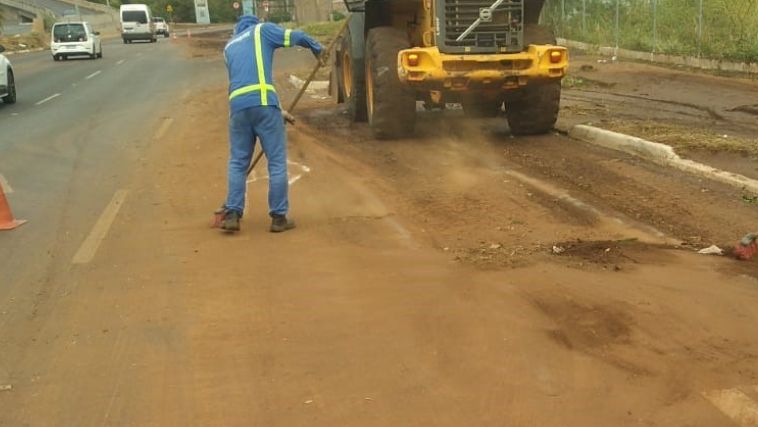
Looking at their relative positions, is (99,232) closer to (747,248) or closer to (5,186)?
(5,186)

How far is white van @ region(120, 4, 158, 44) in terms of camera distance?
56250 mm

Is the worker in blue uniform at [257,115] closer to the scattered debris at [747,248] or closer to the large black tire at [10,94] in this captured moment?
the scattered debris at [747,248]

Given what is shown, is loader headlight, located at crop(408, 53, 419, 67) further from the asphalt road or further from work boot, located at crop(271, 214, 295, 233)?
work boot, located at crop(271, 214, 295, 233)

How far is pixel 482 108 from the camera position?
13250 millimetres

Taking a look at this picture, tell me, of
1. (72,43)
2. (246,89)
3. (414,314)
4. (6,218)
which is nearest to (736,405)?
(414,314)

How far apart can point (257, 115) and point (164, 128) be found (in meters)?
7.15

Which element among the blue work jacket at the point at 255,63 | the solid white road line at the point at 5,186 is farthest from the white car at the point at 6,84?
the blue work jacket at the point at 255,63

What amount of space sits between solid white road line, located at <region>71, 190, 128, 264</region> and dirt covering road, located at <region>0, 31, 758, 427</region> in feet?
0.39

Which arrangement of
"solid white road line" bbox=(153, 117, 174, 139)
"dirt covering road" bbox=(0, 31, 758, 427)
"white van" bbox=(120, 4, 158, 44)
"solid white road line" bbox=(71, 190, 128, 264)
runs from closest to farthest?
"dirt covering road" bbox=(0, 31, 758, 427) → "solid white road line" bbox=(71, 190, 128, 264) → "solid white road line" bbox=(153, 117, 174, 139) → "white van" bbox=(120, 4, 158, 44)

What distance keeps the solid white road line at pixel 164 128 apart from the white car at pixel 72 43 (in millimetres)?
24504

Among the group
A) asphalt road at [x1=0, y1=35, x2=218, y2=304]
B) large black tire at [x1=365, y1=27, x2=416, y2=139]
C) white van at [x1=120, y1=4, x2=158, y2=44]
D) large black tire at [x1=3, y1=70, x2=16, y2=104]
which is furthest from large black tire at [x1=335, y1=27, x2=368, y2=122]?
white van at [x1=120, y1=4, x2=158, y2=44]

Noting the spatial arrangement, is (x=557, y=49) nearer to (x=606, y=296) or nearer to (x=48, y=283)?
(x=606, y=296)

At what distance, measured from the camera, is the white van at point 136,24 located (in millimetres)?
56250

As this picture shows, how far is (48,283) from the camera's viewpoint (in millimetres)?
6000
